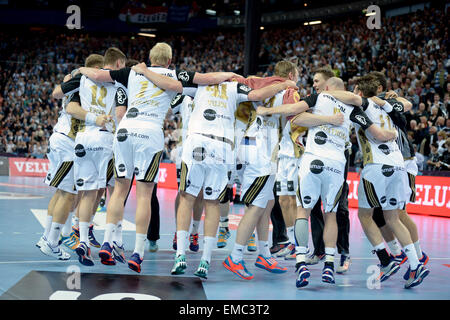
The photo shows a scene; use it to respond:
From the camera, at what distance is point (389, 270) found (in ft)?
19.2

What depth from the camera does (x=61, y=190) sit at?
6344 mm

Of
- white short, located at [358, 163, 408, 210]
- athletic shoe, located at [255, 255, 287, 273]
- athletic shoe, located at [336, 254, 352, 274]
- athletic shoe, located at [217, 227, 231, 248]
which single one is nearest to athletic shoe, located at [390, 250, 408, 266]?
athletic shoe, located at [336, 254, 352, 274]

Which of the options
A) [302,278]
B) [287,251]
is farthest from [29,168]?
[302,278]

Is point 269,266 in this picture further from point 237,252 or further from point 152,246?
point 152,246

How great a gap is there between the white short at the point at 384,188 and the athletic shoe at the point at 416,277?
662 millimetres

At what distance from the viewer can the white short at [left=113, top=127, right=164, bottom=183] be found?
5.54m

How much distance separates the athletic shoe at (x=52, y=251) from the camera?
6.06 m

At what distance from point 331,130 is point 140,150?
76.0 inches

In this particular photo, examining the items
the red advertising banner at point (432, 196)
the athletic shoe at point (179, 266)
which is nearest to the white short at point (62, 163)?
the athletic shoe at point (179, 266)

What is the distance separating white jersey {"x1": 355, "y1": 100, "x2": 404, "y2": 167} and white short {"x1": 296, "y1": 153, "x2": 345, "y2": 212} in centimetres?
54

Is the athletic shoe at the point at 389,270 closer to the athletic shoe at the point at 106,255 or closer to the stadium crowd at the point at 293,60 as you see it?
the athletic shoe at the point at 106,255

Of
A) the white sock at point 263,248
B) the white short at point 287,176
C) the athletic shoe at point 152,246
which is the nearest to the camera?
the white sock at point 263,248

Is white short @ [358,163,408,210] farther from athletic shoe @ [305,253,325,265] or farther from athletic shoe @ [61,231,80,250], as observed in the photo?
athletic shoe @ [61,231,80,250]

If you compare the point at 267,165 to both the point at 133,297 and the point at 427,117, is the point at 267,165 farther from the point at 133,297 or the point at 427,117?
the point at 427,117
